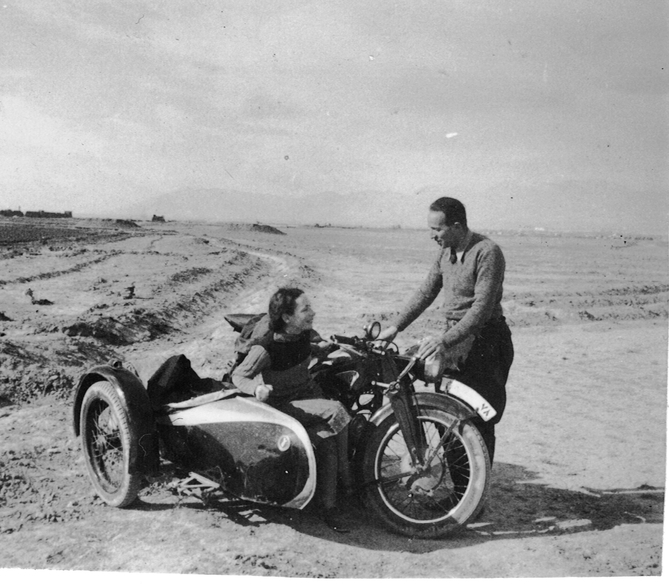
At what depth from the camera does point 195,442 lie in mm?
3453

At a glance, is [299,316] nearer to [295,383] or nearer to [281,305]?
[281,305]

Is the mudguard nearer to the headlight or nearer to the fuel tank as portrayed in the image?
the fuel tank

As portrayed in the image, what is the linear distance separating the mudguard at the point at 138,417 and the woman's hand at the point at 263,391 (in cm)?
71

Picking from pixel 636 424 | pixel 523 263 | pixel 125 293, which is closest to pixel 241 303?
pixel 125 293

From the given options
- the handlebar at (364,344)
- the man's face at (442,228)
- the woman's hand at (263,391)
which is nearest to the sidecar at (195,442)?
the woman's hand at (263,391)

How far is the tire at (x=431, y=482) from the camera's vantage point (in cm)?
331

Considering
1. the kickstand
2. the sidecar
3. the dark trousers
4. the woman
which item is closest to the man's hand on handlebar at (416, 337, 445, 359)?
the dark trousers

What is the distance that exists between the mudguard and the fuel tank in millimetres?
118

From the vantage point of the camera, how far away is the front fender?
334 centimetres

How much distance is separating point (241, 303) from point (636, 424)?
7.35 m

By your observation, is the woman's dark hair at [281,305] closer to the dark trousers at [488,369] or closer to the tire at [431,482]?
the tire at [431,482]

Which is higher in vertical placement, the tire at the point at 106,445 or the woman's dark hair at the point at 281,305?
the woman's dark hair at the point at 281,305

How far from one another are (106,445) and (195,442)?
676 millimetres

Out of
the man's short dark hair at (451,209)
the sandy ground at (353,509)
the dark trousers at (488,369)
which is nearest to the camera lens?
the sandy ground at (353,509)
